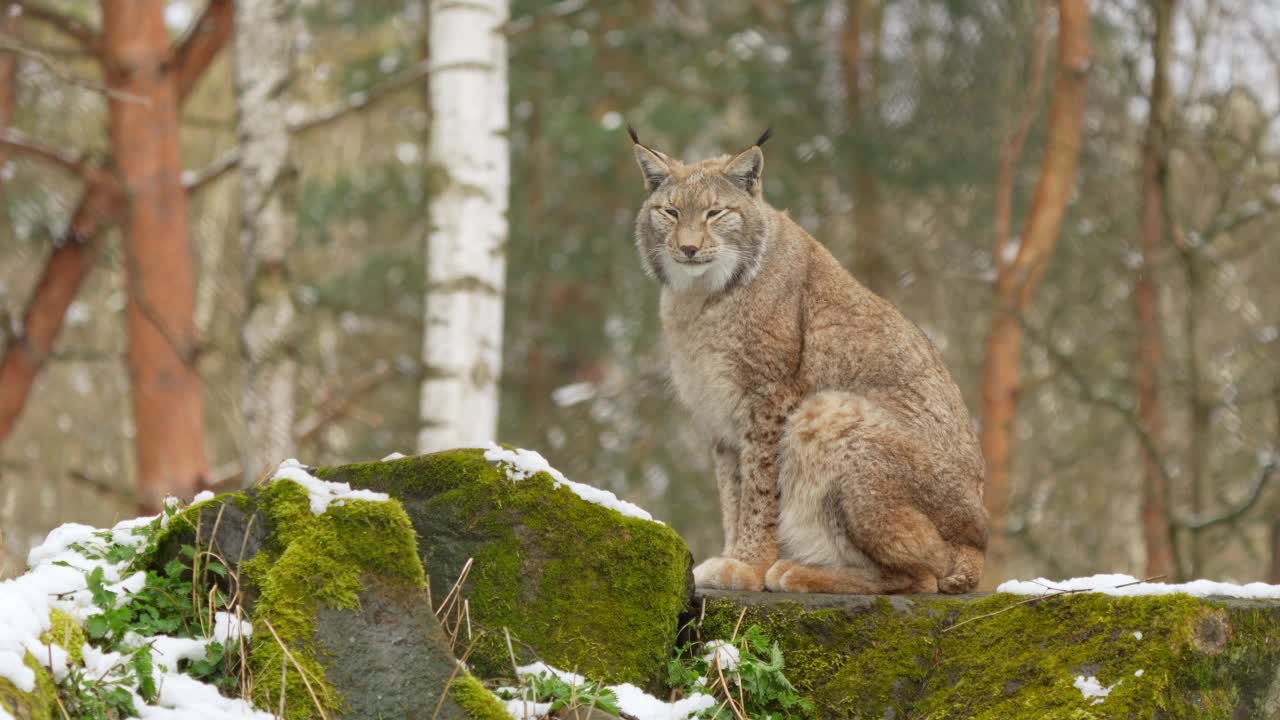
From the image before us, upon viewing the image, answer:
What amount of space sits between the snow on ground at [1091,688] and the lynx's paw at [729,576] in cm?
146

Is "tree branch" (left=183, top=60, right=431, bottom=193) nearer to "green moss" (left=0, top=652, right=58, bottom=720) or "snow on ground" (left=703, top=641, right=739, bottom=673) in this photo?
"snow on ground" (left=703, top=641, right=739, bottom=673)

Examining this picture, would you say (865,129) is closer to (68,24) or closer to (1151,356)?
(1151,356)

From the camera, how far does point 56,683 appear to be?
3203mm

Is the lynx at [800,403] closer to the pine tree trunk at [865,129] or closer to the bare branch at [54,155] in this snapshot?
the bare branch at [54,155]

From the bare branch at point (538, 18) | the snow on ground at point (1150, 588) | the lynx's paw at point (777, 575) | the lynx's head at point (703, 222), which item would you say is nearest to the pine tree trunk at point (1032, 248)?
the bare branch at point (538, 18)

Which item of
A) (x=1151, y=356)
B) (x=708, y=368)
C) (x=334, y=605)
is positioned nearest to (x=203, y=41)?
(x=708, y=368)

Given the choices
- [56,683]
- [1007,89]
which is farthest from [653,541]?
[1007,89]

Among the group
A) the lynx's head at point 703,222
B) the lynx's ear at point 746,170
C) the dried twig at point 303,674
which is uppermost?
the lynx's ear at point 746,170

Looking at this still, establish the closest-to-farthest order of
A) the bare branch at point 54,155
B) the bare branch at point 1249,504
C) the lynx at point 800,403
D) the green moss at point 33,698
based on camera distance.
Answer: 1. the green moss at point 33,698
2. the lynx at point 800,403
3. the bare branch at point 1249,504
4. the bare branch at point 54,155

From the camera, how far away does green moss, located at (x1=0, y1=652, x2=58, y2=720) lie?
290 cm

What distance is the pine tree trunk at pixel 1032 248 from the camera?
1038 centimetres

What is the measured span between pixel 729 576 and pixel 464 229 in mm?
3670

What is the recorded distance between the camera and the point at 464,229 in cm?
800

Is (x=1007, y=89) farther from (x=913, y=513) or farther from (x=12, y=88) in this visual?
(x=12, y=88)
